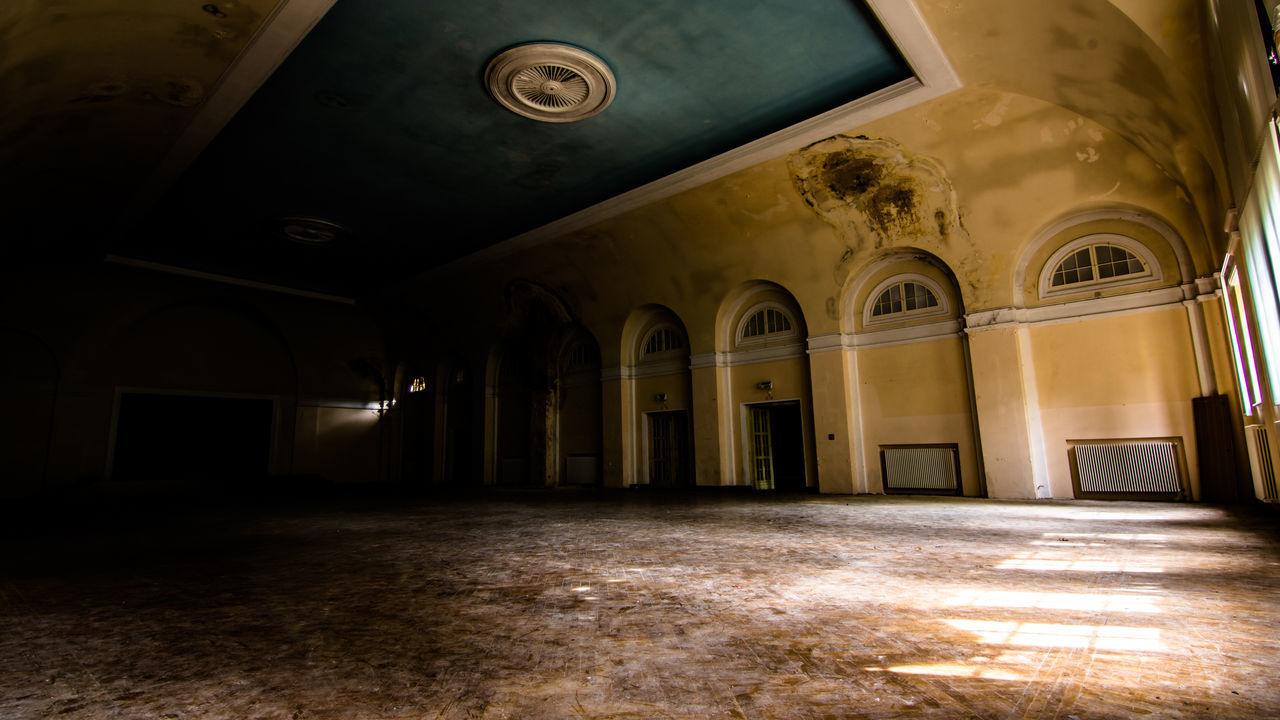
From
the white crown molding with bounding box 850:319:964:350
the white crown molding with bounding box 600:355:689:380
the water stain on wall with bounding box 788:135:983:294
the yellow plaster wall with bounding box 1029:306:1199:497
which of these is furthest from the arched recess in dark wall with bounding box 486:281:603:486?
the yellow plaster wall with bounding box 1029:306:1199:497

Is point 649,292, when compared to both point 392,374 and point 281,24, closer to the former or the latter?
point 281,24

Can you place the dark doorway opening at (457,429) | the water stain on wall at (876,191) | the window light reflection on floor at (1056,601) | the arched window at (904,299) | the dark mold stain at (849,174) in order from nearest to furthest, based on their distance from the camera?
1. the window light reflection on floor at (1056,601)
2. the water stain on wall at (876,191)
3. the dark mold stain at (849,174)
4. the arched window at (904,299)
5. the dark doorway opening at (457,429)

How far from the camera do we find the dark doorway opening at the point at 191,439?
1844 cm

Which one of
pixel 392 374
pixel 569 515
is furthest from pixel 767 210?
pixel 392 374

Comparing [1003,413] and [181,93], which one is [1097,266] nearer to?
[1003,413]

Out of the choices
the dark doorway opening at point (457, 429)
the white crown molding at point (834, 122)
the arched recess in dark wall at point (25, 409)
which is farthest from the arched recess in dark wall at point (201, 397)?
the white crown molding at point (834, 122)

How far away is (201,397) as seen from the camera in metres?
20.0

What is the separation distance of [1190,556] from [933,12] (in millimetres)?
7168

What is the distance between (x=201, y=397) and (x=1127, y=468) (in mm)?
24259

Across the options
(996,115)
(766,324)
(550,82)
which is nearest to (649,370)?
(766,324)

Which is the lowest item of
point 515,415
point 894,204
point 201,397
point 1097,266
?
point 515,415

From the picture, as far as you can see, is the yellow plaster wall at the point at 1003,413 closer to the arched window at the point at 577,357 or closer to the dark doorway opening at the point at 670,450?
the dark doorway opening at the point at 670,450

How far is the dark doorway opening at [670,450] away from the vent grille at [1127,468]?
8348 millimetres

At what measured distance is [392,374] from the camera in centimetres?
2397
